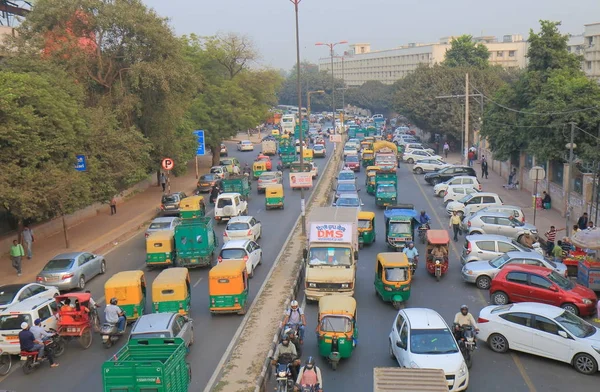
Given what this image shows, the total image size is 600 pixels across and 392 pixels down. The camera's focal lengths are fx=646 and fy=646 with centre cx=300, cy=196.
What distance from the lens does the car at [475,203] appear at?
1391 inches

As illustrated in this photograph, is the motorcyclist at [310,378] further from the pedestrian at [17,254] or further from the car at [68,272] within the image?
the pedestrian at [17,254]

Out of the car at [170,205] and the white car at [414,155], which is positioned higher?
the white car at [414,155]

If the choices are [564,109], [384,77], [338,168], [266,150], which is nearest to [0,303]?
[564,109]

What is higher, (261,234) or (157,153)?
(157,153)

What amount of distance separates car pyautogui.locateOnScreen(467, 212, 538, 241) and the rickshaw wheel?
60.9 ft

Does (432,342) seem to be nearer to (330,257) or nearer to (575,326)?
(575,326)

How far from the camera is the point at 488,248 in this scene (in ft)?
82.2

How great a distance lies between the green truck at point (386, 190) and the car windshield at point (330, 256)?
17.8 m

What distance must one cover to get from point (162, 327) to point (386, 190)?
82.2 ft

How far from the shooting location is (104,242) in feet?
105

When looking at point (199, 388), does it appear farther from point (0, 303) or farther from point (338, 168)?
point (338, 168)

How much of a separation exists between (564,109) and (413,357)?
26.2m

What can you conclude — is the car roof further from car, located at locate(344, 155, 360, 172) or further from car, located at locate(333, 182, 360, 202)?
car, located at locate(344, 155, 360, 172)

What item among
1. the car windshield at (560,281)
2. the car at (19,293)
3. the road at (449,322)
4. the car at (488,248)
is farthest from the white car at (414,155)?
the car at (19,293)
